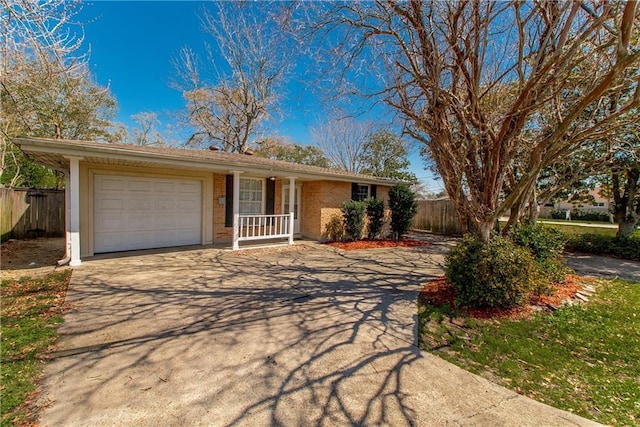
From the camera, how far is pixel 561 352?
311cm

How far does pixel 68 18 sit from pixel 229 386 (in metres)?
5.43

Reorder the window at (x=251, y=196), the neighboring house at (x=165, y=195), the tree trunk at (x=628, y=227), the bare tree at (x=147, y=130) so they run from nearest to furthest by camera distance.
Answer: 1. the neighboring house at (x=165, y=195)
2. the tree trunk at (x=628, y=227)
3. the window at (x=251, y=196)
4. the bare tree at (x=147, y=130)

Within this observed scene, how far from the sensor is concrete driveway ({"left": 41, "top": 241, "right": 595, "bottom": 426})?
207cm

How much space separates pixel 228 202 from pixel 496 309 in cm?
799

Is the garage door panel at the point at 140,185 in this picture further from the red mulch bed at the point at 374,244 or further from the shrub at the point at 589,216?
the shrub at the point at 589,216

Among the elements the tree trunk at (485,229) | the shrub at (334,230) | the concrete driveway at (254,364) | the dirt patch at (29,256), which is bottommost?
the concrete driveway at (254,364)

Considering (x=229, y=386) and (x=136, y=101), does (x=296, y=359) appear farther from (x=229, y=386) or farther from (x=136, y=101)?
(x=136, y=101)

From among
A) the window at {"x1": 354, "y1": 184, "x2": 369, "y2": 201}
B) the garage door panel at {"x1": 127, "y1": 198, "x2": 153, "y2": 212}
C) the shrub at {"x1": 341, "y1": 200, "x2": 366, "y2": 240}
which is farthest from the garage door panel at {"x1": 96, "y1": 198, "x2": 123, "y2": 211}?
the window at {"x1": 354, "y1": 184, "x2": 369, "y2": 201}

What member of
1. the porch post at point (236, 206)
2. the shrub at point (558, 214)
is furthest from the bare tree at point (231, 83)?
the shrub at point (558, 214)

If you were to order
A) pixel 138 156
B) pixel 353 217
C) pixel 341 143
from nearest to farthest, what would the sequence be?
pixel 138 156 < pixel 353 217 < pixel 341 143

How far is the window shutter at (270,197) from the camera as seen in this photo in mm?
10203

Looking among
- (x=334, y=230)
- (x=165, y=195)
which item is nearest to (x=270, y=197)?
(x=334, y=230)

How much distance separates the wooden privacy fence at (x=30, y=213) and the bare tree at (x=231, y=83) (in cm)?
1021

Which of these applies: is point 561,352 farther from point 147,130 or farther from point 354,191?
point 147,130
